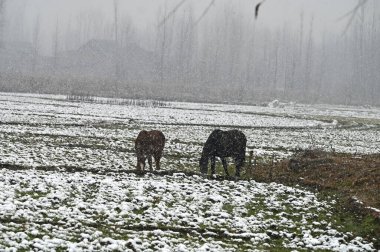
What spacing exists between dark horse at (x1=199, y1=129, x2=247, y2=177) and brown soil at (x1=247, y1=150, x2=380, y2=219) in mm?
1041

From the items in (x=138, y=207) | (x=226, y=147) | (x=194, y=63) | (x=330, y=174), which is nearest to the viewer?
(x=138, y=207)

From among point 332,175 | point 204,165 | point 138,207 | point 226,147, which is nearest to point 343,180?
point 332,175

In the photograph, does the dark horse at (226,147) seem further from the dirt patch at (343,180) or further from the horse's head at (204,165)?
the dirt patch at (343,180)

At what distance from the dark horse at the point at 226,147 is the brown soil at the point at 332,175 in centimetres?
104

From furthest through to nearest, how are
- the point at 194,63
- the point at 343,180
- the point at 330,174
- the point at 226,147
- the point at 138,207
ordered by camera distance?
the point at 194,63 < the point at 330,174 < the point at 226,147 < the point at 343,180 < the point at 138,207

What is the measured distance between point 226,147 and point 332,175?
4019mm

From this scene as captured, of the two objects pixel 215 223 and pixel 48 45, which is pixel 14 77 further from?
pixel 48 45

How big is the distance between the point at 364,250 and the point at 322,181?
246 inches

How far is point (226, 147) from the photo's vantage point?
49.3ft

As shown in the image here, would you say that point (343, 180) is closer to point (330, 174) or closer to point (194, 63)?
point (330, 174)

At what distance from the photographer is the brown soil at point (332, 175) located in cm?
1239

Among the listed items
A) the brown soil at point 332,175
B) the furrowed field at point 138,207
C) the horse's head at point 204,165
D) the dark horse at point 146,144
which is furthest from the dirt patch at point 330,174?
the dark horse at point 146,144

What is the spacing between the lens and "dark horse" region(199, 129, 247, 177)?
14922 mm

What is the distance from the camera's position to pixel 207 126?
3344cm
